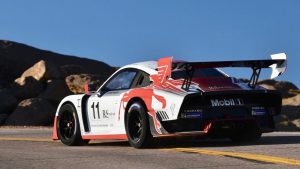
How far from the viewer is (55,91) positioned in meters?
30.1

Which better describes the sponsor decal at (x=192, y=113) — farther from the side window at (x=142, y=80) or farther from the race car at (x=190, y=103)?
the side window at (x=142, y=80)

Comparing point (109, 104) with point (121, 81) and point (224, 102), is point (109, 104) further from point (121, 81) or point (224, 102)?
point (224, 102)

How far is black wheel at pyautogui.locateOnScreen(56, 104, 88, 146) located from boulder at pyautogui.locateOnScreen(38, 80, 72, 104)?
17.9 metres

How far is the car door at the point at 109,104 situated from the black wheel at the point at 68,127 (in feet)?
1.12

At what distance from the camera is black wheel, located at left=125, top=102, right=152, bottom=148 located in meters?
9.59

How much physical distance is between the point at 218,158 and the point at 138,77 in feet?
9.84

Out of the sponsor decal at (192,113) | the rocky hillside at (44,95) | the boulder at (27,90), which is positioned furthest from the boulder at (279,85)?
the sponsor decal at (192,113)

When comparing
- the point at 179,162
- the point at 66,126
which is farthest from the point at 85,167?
the point at 66,126

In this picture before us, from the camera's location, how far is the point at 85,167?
7418 millimetres

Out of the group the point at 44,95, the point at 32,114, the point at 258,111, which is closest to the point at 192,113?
the point at 258,111

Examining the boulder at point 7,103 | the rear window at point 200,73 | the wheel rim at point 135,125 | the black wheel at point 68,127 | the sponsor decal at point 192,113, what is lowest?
the boulder at point 7,103

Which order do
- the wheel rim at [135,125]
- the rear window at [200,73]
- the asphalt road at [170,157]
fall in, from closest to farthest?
the asphalt road at [170,157], the wheel rim at [135,125], the rear window at [200,73]

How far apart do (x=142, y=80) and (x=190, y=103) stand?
50.8 inches

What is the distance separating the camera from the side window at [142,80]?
10334mm
